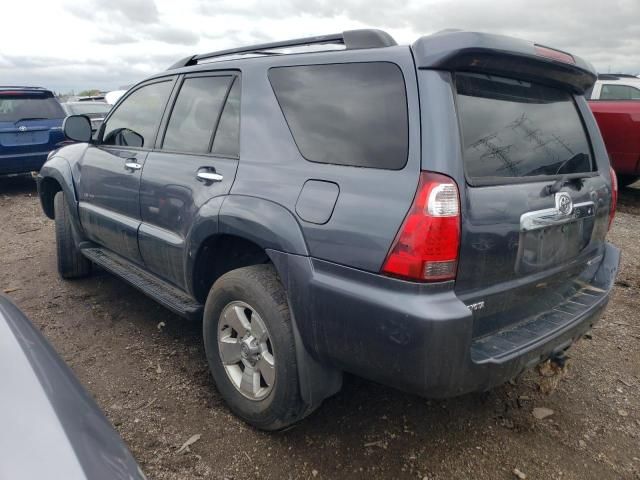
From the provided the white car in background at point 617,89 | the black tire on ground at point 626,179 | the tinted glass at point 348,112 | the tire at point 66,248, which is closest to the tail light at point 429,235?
the tinted glass at point 348,112

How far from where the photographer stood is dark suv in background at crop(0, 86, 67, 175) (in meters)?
8.11

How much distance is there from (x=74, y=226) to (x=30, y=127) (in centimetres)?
519

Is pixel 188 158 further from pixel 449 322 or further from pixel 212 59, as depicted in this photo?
pixel 449 322

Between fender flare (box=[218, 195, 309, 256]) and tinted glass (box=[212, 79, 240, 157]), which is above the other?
tinted glass (box=[212, 79, 240, 157])

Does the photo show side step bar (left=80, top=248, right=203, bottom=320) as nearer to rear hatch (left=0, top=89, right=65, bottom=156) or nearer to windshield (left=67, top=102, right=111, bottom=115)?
rear hatch (left=0, top=89, right=65, bottom=156)

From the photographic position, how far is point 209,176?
8.55ft

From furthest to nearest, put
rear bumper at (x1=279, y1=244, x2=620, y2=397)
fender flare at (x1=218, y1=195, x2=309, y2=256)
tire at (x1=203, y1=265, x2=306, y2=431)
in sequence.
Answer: tire at (x1=203, y1=265, x2=306, y2=431), fender flare at (x1=218, y1=195, x2=309, y2=256), rear bumper at (x1=279, y1=244, x2=620, y2=397)

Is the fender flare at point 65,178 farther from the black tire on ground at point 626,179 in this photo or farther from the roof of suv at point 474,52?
the black tire on ground at point 626,179

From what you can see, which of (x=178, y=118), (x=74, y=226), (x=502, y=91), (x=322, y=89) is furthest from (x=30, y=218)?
(x=502, y=91)

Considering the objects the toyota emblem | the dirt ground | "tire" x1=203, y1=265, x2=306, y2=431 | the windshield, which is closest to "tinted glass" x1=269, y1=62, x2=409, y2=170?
"tire" x1=203, y1=265, x2=306, y2=431

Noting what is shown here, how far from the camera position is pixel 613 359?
3250 mm

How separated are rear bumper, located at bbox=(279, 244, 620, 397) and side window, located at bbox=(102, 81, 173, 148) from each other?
1803 millimetres

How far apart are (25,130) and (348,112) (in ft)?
26.4

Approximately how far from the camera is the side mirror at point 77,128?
3.86 metres
